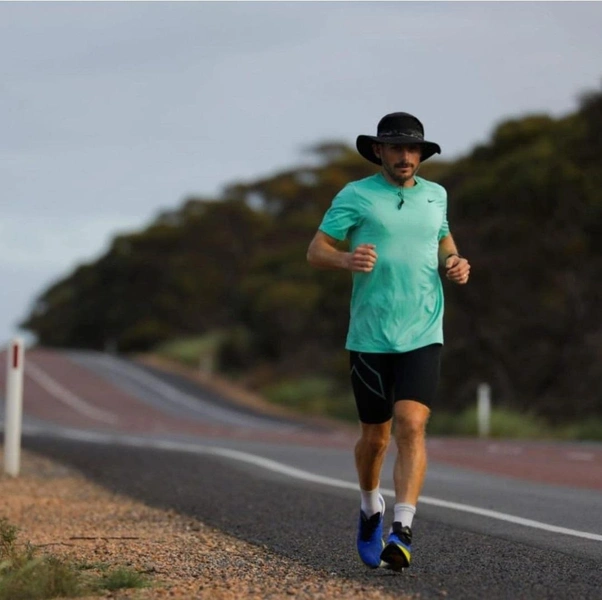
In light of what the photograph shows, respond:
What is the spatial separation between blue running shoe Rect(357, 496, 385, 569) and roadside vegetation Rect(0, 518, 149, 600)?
1111 mm

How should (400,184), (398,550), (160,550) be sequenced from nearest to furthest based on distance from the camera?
(398,550) → (400,184) → (160,550)

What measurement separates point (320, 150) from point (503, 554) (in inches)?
2847

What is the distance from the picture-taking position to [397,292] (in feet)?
22.8

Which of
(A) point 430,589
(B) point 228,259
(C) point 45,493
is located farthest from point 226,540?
(B) point 228,259

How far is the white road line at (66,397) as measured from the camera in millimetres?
44594

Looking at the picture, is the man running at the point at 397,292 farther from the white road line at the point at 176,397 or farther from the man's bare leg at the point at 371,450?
the white road line at the point at 176,397

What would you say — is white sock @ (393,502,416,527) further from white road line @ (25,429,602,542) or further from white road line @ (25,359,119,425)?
white road line @ (25,359,119,425)

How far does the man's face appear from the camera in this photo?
7004mm

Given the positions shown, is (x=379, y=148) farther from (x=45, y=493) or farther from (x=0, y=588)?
(x=45, y=493)

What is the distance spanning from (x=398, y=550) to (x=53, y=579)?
1.52m

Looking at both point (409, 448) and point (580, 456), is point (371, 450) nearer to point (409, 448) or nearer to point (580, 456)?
point (409, 448)

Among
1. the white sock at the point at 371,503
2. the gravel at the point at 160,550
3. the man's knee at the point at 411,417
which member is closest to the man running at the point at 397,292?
the man's knee at the point at 411,417

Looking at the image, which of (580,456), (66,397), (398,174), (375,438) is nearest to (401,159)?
(398,174)

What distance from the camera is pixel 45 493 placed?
12.8m
